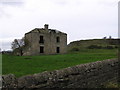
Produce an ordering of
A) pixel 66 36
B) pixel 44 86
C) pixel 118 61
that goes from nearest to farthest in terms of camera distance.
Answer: pixel 44 86, pixel 118 61, pixel 66 36

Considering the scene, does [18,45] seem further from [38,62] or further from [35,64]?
[35,64]

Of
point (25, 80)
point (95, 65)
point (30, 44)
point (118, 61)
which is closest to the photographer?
point (25, 80)

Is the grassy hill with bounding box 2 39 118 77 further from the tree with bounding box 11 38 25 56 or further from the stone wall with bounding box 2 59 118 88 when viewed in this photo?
the tree with bounding box 11 38 25 56

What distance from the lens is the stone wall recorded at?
727 centimetres

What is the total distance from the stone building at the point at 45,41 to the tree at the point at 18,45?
30.5 inches

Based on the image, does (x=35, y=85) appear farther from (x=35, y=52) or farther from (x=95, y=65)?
(x=35, y=52)

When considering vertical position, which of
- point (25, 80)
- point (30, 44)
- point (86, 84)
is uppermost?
point (30, 44)

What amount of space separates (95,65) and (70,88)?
2876 mm

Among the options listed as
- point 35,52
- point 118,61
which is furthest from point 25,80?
point 35,52

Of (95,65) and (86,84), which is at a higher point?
(95,65)

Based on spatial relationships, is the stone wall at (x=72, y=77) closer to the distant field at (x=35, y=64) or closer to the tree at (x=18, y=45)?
the distant field at (x=35, y=64)

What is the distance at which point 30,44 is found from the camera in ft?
105

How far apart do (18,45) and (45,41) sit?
14.2 feet

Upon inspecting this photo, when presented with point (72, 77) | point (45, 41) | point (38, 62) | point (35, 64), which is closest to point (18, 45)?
point (45, 41)
